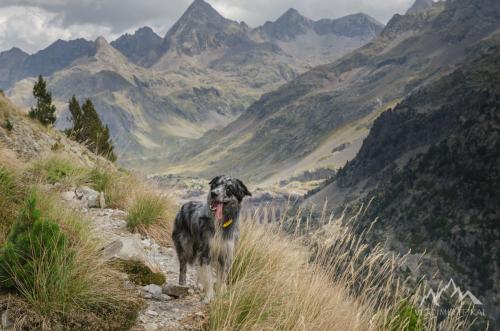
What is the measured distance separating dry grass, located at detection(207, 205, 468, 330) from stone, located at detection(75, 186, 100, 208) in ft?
20.1

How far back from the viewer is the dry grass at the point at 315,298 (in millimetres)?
5168

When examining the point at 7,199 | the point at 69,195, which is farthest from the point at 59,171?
the point at 7,199

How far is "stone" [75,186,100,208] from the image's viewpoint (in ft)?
41.7

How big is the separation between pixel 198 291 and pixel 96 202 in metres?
6.61

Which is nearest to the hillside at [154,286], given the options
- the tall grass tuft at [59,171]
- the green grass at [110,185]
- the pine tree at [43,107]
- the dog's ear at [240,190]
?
the dog's ear at [240,190]

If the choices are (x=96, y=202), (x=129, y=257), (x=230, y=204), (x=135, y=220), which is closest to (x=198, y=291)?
(x=129, y=257)

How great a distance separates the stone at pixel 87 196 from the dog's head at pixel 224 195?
704cm

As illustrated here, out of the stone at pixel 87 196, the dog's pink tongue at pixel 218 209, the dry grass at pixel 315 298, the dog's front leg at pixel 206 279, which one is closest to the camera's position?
the dry grass at pixel 315 298

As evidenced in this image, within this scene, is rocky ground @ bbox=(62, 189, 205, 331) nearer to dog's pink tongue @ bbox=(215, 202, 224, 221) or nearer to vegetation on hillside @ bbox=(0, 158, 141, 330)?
vegetation on hillside @ bbox=(0, 158, 141, 330)

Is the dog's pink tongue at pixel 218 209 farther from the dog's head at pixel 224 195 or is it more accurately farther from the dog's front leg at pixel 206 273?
the dog's front leg at pixel 206 273

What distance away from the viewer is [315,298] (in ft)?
18.2

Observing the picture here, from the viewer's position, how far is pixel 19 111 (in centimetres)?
3155

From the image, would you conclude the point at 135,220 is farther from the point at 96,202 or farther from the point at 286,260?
the point at 286,260

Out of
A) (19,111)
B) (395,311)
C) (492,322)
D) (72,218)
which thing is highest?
(19,111)
